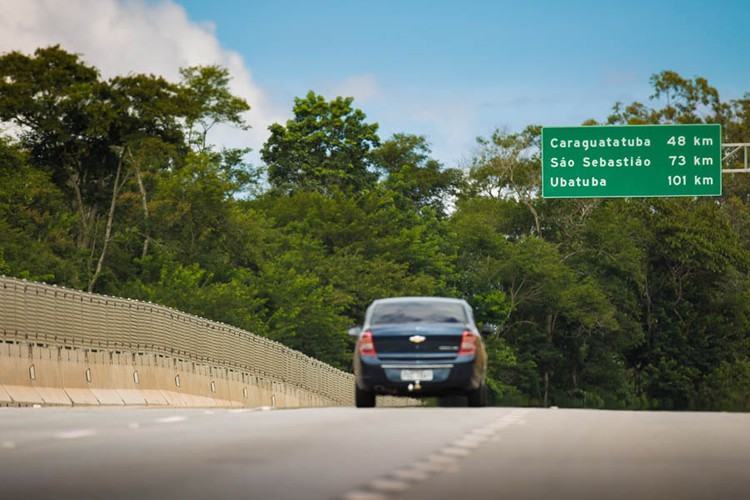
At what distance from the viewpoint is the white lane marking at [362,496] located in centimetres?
956

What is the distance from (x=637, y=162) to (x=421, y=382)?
1250 inches

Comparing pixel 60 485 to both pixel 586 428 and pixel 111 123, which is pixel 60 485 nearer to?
pixel 586 428

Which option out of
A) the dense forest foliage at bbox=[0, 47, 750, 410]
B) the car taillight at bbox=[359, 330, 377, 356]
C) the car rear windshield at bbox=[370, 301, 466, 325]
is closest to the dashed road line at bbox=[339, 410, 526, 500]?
the car taillight at bbox=[359, 330, 377, 356]

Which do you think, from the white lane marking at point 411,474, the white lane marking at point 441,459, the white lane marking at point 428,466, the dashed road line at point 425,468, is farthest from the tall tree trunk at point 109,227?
the white lane marking at point 411,474

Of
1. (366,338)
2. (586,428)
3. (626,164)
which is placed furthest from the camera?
(626,164)

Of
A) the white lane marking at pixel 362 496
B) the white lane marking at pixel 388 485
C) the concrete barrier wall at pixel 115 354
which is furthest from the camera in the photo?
the concrete barrier wall at pixel 115 354

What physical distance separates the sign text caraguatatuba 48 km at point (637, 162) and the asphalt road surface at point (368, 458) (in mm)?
36633

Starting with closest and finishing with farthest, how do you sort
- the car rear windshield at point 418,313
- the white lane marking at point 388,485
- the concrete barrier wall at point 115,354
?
1. the white lane marking at point 388,485
2. the car rear windshield at point 418,313
3. the concrete barrier wall at point 115,354

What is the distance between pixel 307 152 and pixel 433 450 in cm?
10213

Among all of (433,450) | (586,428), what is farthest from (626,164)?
(433,450)

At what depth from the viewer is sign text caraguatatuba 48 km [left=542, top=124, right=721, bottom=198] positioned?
56000 millimetres

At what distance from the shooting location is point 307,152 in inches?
4552

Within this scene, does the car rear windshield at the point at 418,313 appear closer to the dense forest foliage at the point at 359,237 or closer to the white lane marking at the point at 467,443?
the white lane marking at the point at 467,443

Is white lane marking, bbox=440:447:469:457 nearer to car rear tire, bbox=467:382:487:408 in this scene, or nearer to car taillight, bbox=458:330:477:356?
car taillight, bbox=458:330:477:356
